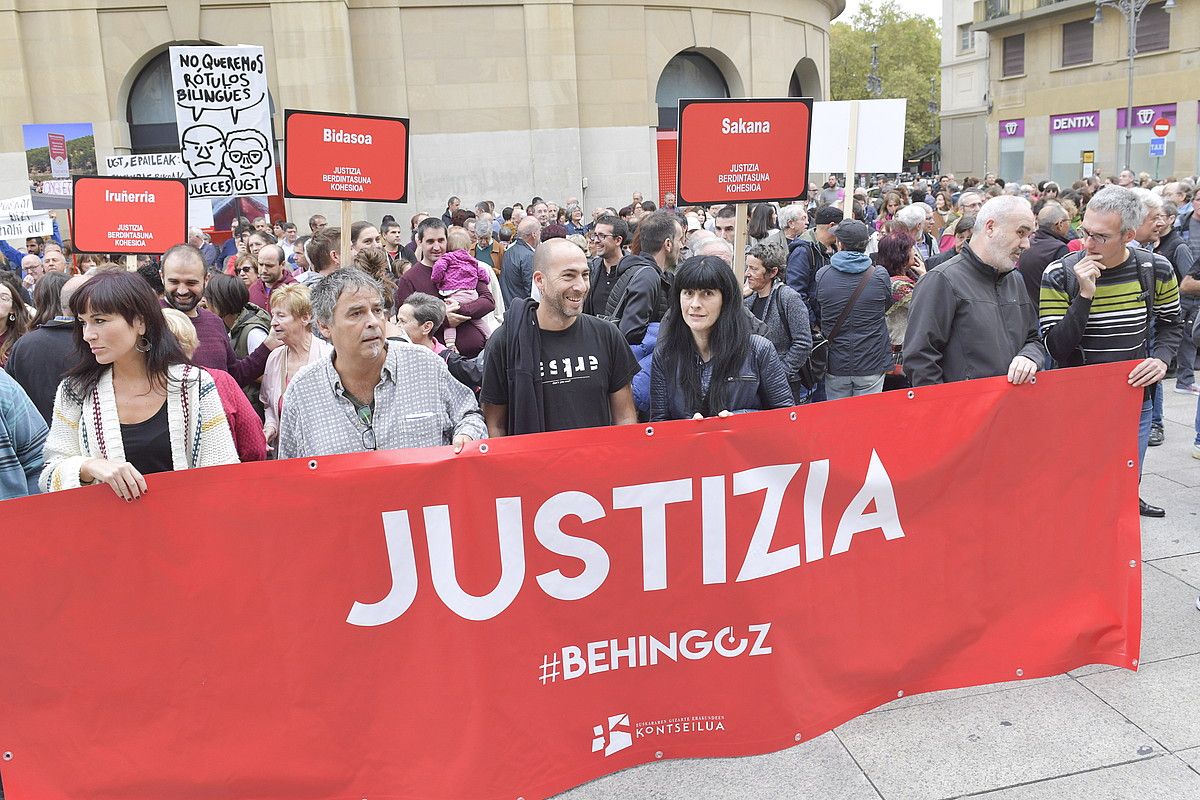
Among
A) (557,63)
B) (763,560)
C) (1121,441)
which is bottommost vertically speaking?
(763,560)

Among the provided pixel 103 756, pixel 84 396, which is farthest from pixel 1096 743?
pixel 84 396

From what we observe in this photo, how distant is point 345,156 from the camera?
23.6 ft

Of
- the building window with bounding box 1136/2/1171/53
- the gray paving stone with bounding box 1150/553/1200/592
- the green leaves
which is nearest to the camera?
the gray paving stone with bounding box 1150/553/1200/592

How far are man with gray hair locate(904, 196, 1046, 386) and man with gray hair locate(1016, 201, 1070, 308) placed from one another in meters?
3.16

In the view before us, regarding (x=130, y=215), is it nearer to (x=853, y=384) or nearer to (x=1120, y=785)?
(x=853, y=384)

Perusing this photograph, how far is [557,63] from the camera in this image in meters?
24.1

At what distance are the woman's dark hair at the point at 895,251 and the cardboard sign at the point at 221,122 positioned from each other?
5587 millimetres

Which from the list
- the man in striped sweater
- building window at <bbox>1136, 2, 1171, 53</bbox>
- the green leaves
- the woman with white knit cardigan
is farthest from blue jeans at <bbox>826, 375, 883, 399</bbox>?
the green leaves

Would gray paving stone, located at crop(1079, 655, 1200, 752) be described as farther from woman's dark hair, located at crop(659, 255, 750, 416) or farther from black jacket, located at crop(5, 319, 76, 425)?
black jacket, located at crop(5, 319, 76, 425)

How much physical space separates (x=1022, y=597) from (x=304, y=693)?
290 cm

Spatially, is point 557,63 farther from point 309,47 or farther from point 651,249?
point 651,249

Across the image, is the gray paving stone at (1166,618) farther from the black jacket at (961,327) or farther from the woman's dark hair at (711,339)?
the woman's dark hair at (711,339)

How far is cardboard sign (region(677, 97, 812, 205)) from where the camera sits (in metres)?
6.43

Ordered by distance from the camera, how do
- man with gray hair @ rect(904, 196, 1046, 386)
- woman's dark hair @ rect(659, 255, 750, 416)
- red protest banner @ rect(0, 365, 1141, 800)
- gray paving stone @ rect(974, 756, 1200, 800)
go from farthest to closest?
1. man with gray hair @ rect(904, 196, 1046, 386)
2. woman's dark hair @ rect(659, 255, 750, 416)
3. gray paving stone @ rect(974, 756, 1200, 800)
4. red protest banner @ rect(0, 365, 1141, 800)
